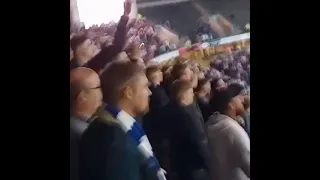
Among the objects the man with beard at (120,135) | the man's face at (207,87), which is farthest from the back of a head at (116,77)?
the man's face at (207,87)

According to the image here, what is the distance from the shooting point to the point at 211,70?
33.6 inches

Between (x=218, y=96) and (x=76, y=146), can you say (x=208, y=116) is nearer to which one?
(x=218, y=96)

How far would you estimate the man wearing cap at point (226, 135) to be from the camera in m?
0.84

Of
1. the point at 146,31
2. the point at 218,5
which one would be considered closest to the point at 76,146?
the point at 146,31

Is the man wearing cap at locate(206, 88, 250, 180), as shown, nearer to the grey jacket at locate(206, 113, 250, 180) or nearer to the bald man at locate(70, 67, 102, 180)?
the grey jacket at locate(206, 113, 250, 180)

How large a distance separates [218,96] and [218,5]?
0.17 meters

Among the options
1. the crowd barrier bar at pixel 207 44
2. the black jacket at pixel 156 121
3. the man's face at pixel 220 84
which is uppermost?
the crowd barrier bar at pixel 207 44

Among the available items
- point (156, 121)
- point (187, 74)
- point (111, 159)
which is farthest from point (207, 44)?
point (111, 159)

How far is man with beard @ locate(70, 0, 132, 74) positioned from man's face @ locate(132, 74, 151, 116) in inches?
2.7

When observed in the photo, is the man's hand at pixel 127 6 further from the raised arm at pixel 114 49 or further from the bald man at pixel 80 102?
the bald man at pixel 80 102

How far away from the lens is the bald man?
2.78 feet

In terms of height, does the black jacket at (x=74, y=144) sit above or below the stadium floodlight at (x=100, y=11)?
below

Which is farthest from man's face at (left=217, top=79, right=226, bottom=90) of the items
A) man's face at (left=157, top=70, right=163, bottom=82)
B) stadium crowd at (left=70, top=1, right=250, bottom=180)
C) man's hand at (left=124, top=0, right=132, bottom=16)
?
man's hand at (left=124, top=0, right=132, bottom=16)
